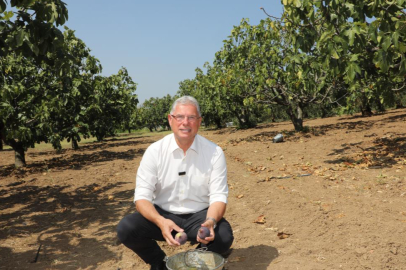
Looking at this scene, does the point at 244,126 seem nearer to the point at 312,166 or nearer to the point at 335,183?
the point at 312,166

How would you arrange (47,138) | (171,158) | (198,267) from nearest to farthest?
(198,267) → (171,158) → (47,138)

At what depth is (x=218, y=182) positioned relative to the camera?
3.43 meters

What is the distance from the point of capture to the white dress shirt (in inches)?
136

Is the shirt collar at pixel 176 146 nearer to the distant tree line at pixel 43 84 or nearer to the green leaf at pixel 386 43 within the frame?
the distant tree line at pixel 43 84

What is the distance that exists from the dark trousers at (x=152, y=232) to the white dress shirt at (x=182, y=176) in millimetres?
98

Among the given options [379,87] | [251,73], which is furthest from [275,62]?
[379,87]

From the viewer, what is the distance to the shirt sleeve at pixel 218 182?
3.41 metres

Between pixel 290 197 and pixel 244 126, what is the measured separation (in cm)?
2506

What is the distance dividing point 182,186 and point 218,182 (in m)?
0.37

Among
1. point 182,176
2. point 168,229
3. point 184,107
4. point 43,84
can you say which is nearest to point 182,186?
point 182,176

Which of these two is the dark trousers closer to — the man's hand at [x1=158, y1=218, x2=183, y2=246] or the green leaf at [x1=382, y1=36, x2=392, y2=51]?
the man's hand at [x1=158, y1=218, x2=183, y2=246]

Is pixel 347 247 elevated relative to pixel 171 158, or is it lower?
lower

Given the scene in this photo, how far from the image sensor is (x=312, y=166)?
9117mm

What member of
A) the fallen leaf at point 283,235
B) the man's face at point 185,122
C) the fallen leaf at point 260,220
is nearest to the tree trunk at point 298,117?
the fallen leaf at point 260,220
